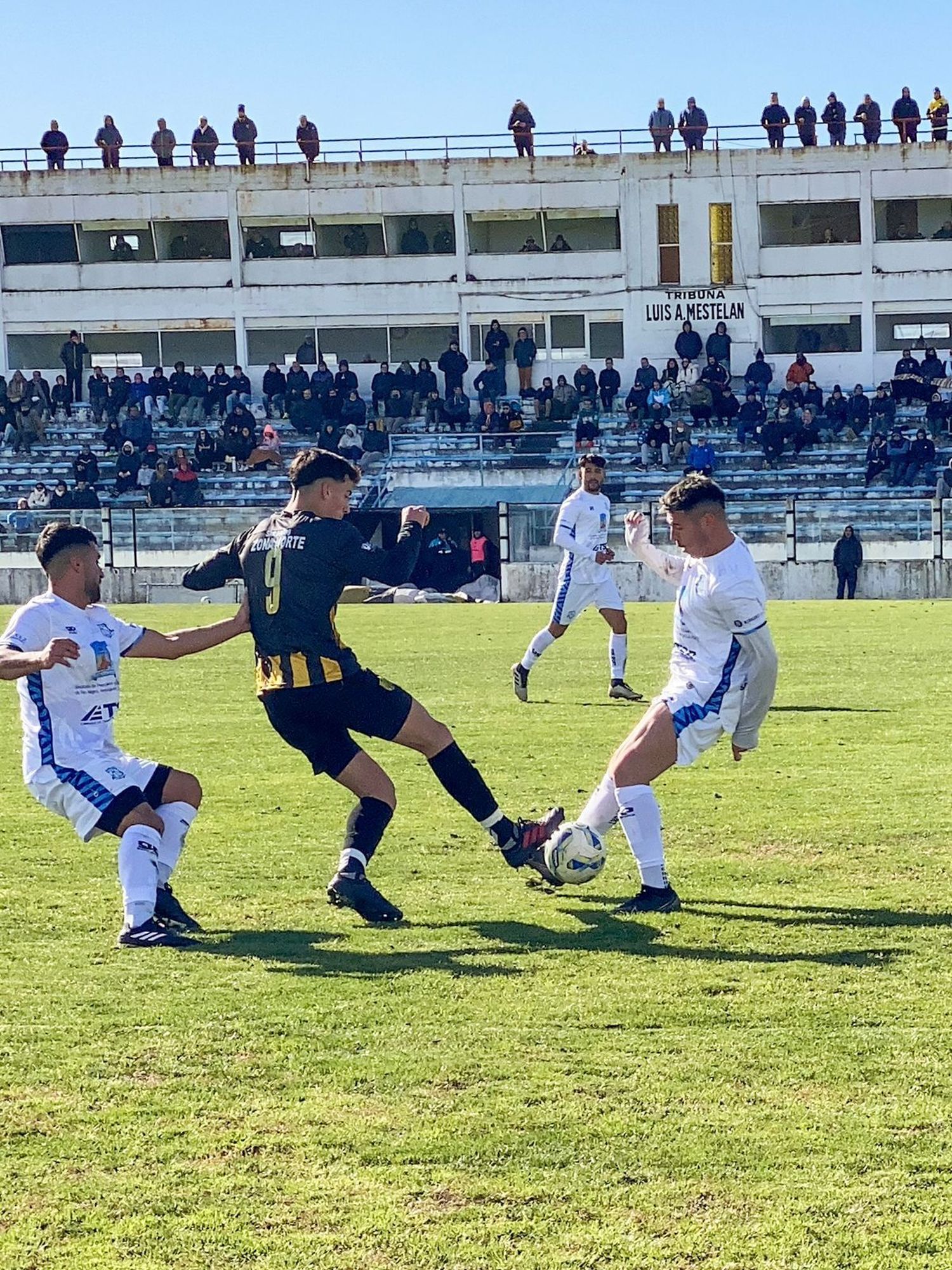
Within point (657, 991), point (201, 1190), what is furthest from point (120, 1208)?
point (657, 991)

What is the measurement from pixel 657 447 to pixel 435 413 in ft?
Answer: 20.3

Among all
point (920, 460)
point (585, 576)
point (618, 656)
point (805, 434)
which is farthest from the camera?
point (805, 434)

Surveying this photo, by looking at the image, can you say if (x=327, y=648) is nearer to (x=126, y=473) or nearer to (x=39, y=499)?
(x=39, y=499)

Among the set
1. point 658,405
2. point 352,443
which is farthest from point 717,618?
point 658,405

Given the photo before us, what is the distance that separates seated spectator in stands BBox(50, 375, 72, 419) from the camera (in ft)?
146

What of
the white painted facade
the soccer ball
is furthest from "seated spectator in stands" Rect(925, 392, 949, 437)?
the soccer ball

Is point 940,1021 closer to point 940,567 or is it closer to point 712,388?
point 940,567

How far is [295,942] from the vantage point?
6641mm

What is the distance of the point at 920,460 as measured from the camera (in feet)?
116

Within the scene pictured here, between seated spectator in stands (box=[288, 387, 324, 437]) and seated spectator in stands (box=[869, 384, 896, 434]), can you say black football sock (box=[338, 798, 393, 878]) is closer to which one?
seated spectator in stands (box=[869, 384, 896, 434])

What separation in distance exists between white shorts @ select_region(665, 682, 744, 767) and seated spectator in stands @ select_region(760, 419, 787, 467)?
31803 millimetres

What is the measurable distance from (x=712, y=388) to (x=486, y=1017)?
36.6 meters

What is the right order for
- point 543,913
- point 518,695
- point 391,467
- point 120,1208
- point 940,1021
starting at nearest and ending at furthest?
1. point 120,1208
2. point 940,1021
3. point 543,913
4. point 518,695
5. point 391,467

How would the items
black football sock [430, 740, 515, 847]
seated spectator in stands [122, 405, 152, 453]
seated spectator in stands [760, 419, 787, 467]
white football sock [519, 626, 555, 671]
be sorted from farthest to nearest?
seated spectator in stands [122, 405, 152, 453]
seated spectator in stands [760, 419, 787, 467]
white football sock [519, 626, 555, 671]
black football sock [430, 740, 515, 847]
